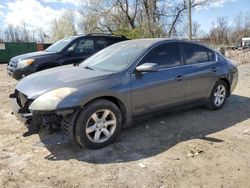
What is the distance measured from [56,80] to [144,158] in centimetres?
173

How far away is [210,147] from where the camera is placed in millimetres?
4152

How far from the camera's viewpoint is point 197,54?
219 inches

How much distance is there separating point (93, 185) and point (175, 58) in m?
2.83

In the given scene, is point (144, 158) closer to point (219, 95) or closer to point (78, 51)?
point (219, 95)

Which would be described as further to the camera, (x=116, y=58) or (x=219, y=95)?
(x=219, y=95)

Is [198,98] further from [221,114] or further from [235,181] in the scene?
[235,181]

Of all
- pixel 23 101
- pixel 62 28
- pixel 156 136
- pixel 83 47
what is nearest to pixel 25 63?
pixel 83 47

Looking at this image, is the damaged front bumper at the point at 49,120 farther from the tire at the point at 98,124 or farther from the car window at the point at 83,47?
the car window at the point at 83,47

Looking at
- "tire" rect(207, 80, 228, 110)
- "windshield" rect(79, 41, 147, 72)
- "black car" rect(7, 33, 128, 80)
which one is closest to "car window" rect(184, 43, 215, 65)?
"tire" rect(207, 80, 228, 110)

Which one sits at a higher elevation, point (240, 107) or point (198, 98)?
point (198, 98)

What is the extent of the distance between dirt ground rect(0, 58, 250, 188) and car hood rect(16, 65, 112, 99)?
0.83 meters

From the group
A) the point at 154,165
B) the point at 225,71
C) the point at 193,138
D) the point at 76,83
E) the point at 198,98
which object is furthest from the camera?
the point at 225,71

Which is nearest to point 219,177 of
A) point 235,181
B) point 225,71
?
point 235,181

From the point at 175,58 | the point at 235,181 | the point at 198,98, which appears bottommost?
the point at 235,181
